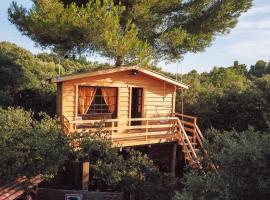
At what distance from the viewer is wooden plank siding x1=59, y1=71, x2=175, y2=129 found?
1436 centimetres

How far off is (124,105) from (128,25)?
4.11 m

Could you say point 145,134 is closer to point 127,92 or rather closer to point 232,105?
point 127,92

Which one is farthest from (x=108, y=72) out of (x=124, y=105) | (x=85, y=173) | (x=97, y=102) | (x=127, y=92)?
(x=85, y=173)

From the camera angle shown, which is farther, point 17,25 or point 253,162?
point 17,25

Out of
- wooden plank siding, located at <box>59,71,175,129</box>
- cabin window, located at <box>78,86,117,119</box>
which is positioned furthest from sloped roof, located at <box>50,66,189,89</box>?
cabin window, located at <box>78,86,117,119</box>

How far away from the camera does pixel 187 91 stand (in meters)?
21.0

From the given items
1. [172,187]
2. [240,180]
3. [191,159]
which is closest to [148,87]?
[191,159]

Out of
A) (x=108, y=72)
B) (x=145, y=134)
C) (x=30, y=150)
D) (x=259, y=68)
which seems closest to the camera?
(x=30, y=150)

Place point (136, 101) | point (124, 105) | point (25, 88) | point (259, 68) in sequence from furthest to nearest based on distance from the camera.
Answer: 1. point (259, 68)
2. point (25, 88)
3. point (136, 101)
4. point (124, 105)

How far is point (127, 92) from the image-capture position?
15.9 meters

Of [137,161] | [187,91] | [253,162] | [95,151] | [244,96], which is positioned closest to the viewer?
[253,162]

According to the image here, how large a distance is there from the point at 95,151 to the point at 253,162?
5.80 meters

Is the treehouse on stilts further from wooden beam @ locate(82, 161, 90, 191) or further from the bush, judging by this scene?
wooden beam @ locate(82, 161, 90, 191)

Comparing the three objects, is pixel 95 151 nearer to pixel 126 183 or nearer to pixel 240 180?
pixel 126 183
